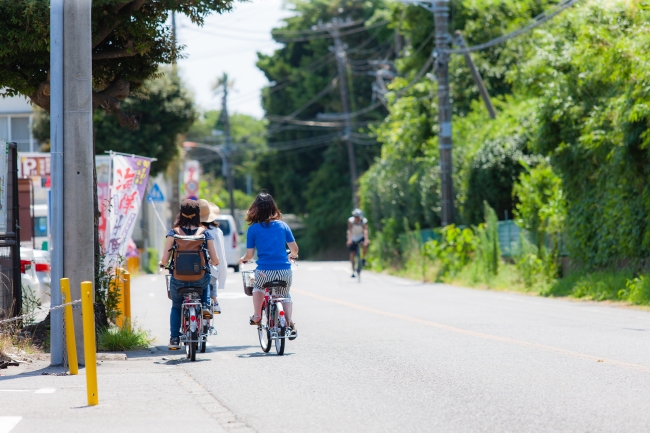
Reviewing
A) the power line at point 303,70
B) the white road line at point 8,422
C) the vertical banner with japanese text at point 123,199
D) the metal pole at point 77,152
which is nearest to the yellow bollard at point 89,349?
the white road line at point 8,422

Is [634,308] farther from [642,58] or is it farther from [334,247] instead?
[334,247]

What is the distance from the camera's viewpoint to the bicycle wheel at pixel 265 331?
37.0 ft

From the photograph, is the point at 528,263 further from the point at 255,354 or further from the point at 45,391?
the point at 45,391

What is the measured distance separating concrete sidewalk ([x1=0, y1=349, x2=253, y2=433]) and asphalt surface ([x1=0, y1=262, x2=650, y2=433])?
0.8 inches

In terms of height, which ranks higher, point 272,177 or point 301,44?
point 301,44

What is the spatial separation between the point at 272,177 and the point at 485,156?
3574cm

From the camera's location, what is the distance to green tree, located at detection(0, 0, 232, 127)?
37.9 feet

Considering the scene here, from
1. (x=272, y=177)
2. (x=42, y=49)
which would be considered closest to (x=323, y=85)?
(x=272, y=177)

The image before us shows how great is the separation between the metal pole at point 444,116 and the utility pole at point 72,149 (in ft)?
64.2

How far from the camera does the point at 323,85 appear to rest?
59.8 m

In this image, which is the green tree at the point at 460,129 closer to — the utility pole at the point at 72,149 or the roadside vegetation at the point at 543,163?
the roadside vegetation at the point at 543,163

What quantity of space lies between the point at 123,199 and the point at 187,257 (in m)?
5.33

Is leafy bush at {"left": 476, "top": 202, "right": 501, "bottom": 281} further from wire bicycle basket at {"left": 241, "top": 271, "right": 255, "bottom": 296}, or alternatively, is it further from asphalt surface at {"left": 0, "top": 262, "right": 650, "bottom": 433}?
wire bicycle basket at {"left": 241, "top": 271, "right": 255, "bottom": 296}

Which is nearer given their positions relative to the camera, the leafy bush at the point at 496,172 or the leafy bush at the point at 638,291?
the leafy bush at the point at 638,291
